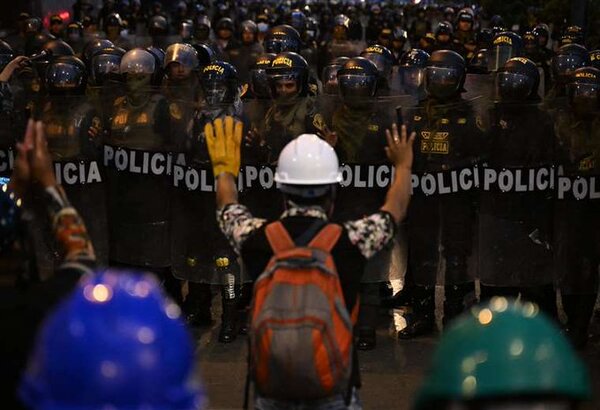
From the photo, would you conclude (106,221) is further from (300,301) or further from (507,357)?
(507,357)

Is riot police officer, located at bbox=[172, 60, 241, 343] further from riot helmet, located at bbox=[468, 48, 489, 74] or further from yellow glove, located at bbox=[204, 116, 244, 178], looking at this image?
riot helmet, located at bbox=[468, 48, 489, 74]

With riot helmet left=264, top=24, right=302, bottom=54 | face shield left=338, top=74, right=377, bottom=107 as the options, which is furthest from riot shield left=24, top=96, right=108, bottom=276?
riot helmet left=264, top=24, right=302, bottom=54

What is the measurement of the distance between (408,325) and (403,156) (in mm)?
3435

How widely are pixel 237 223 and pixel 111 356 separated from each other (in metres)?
1.83

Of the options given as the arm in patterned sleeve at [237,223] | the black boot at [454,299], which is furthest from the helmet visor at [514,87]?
the arm in patterned sleeve at [237,223]

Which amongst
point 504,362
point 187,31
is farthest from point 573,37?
point 504,362

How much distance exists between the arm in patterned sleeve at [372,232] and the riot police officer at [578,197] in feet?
10.9

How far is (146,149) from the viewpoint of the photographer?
7309mm

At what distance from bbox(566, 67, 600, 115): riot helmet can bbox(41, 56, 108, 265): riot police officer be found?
3351 millimetres

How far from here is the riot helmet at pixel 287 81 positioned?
7273 mm

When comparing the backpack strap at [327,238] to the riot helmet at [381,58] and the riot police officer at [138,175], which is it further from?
the riot helmet at [381,58]

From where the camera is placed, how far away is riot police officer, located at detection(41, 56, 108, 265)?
7.17 metres

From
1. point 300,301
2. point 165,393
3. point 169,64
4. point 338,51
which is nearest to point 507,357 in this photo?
point 165,393

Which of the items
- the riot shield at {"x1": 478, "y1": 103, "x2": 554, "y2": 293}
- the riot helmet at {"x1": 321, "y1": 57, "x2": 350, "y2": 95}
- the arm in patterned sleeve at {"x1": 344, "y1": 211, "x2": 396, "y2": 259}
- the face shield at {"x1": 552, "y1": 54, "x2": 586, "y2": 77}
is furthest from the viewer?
the face shield at {"x1": 552, "y1": 54, "x2": 586, "y2": 77}
